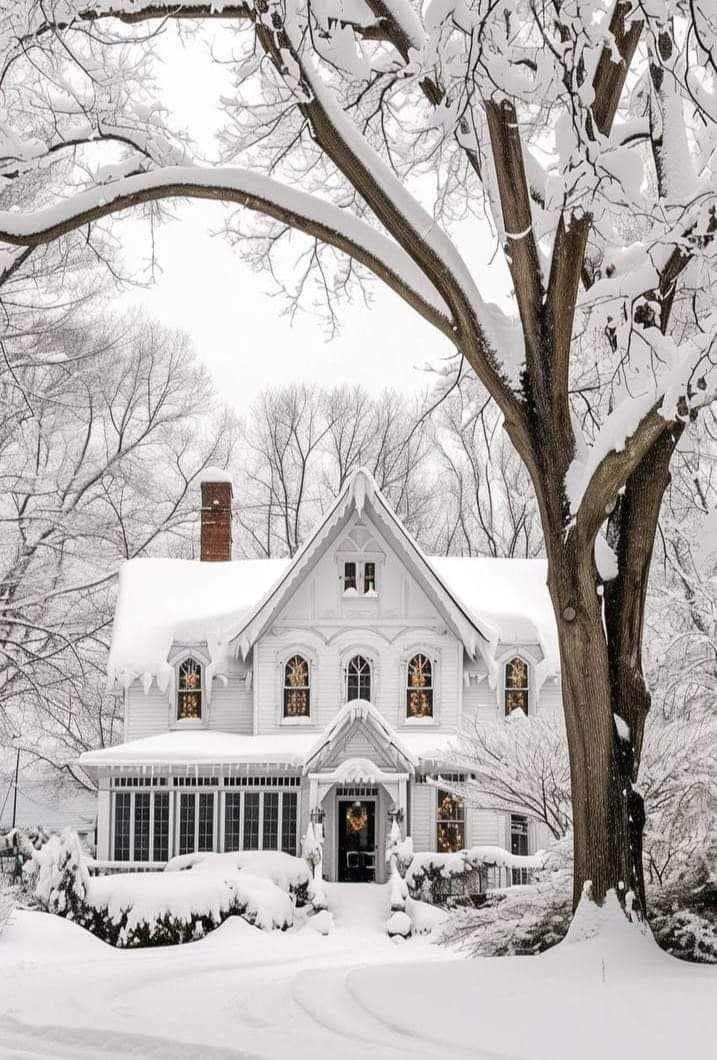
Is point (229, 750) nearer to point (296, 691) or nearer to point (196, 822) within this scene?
point (196, 822)

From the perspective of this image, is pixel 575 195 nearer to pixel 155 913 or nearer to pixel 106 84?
pixel 106 84

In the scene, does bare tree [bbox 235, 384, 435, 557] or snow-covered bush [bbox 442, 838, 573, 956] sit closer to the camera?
snow-covered bush [bbox 442, 838, 573, 956]

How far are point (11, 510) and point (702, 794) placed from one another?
29057mm

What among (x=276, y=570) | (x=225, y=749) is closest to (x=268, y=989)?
(x=225, y=749)

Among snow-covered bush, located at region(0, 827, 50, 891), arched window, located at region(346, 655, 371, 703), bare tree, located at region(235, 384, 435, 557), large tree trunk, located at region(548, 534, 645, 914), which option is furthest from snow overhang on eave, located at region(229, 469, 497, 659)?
bare tree, located at region(235, 384, 435, 557)

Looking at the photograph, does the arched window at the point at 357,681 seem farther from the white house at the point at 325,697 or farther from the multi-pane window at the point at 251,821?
the multi-pane window at the point at 251,821

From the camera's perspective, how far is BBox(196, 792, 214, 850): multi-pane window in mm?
25584

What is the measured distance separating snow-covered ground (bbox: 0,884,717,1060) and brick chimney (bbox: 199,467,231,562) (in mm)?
21298

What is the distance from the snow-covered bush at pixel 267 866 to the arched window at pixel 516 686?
247 inches

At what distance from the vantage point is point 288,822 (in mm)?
25688

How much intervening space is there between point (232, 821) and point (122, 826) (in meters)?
2.31

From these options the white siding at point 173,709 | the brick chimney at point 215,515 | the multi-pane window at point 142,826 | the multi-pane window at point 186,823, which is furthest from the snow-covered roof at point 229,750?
the brick chimney at point 215,515

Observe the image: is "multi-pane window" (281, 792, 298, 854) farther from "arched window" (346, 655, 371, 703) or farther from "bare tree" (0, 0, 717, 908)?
"bare tree" (0, 0, 717, 908)

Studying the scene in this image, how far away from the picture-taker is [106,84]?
32.2ft
